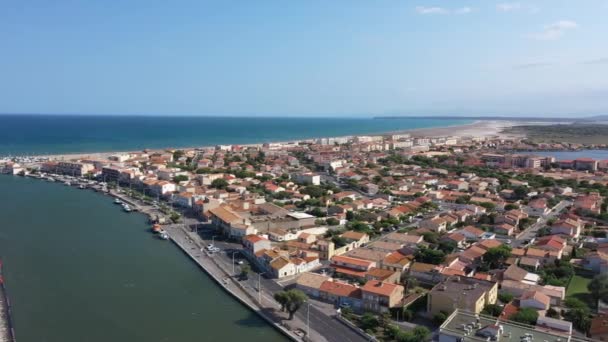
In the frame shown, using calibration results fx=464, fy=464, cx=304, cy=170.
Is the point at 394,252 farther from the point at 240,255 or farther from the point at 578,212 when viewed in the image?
the point at 578,212

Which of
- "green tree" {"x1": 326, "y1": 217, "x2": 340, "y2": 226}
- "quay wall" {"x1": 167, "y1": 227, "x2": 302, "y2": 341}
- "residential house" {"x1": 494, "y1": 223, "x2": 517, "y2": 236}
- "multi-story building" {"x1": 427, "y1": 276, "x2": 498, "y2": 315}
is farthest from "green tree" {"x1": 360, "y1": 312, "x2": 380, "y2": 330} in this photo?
"residential house" {"x1": 494, "y1": 223, "x2": 517, "y2": 236}

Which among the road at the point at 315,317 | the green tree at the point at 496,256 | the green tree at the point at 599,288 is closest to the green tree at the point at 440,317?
the road at the point at 315,317

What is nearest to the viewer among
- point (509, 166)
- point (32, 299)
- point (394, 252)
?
point (32, 299)

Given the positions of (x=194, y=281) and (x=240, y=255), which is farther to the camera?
(x=240, y=255)

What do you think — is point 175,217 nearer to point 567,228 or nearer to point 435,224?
point 435,224

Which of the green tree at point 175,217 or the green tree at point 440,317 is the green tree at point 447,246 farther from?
the green tree at point 175,217

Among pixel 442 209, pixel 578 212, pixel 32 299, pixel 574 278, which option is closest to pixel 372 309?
pixel 574 278

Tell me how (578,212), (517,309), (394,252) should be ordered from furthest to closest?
(578,212) → (394,252) → (517,309)
